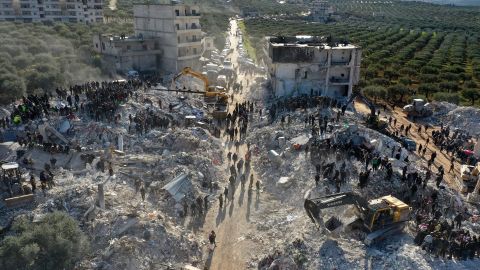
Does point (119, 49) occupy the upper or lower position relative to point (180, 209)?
upper

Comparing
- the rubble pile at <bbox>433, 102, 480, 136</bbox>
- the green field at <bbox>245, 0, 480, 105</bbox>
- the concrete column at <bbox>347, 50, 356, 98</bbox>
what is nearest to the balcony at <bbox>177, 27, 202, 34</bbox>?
the green field at <bbox>245, 0, 480, 105</bbox>

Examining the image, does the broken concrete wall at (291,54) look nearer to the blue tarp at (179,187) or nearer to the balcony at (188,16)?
the balcony at (188,16)

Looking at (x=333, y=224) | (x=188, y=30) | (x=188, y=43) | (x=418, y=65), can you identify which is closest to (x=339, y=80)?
(x=188, y=43)

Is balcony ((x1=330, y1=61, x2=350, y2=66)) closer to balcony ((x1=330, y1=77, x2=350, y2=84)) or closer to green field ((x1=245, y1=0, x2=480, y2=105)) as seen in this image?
balcony ((x1=330, y1=77, x2=350, y2=84))

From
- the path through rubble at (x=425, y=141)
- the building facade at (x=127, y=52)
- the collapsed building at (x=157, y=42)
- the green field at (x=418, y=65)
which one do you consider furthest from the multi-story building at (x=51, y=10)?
the path through rubble at (x=425, y=141)

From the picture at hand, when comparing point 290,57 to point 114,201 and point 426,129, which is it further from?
point 114,201

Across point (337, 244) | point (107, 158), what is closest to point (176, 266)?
point (337, 244)

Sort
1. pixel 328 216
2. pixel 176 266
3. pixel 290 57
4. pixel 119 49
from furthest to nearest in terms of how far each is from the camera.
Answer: pixel 119 49
pixel 290 57
pixel 328 216
pixel 176 266
